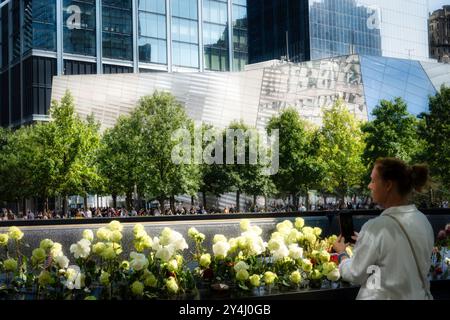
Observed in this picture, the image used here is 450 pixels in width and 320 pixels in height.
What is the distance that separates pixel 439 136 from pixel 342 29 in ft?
248

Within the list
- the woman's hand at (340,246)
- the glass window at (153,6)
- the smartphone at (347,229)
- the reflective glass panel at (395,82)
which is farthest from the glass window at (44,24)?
the woman's hand at (340,246)

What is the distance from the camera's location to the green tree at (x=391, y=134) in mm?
51188

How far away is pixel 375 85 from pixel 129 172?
30885mm

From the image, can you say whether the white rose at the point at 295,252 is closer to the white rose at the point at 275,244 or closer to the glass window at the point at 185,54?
the white rose at the point at 275,244

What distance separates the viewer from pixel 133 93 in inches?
2736

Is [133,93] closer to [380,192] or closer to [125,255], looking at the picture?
[125,255]

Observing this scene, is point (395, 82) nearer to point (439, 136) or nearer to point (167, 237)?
point (439, 136)

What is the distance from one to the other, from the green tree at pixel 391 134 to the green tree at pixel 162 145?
1478 centimetres

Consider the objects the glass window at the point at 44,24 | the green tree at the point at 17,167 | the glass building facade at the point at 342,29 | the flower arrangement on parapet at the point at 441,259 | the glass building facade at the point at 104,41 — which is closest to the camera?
the flower arrangement on parapet at the point at 441,259

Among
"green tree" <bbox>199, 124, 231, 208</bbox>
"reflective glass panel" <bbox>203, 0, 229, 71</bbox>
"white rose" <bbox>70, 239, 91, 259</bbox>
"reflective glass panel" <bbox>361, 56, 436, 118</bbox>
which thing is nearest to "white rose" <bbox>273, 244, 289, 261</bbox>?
"white rose" <bbox>70, 239, 91, 259</bbox>

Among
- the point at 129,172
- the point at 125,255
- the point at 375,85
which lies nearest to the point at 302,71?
the point at 375,85

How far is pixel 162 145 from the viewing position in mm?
47469

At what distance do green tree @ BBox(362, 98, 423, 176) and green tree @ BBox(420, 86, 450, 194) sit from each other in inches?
80.3
